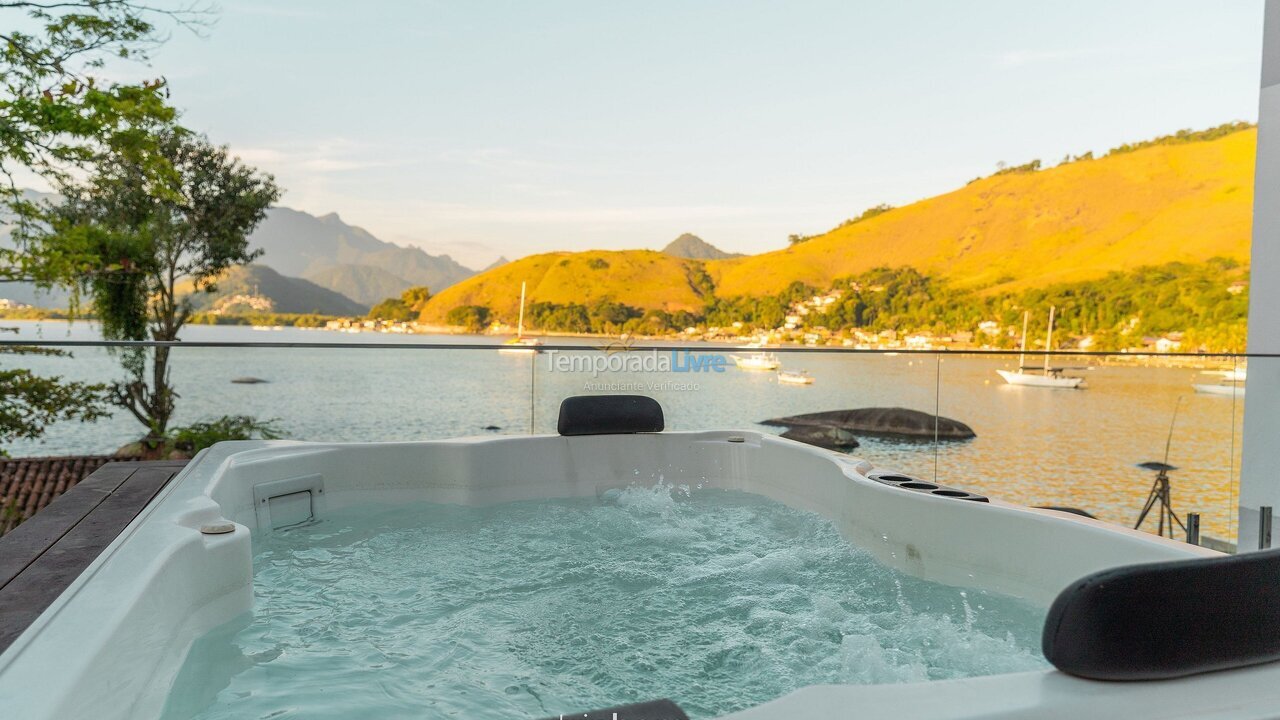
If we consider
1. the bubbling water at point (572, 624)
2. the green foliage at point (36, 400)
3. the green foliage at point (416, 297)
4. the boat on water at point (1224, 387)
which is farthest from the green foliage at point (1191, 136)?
the green foliage at point (36, 400)

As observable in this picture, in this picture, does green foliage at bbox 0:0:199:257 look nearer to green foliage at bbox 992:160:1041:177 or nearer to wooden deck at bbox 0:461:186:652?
wooden deck at bbox 0:461:186:652

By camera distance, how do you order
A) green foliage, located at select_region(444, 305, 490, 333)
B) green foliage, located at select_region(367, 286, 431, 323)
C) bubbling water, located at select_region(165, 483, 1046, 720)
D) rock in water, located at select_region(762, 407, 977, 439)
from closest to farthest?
bubbling water, located at select_region(165, 483, 1046, 720)
rock in water, located at select_region(762, 407, 977, 439)
green foliage, located at select_region(444, 305, 490, 333)
green foliage, located at select_region(367, 286, 431, 323)

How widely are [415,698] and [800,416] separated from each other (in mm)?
7555

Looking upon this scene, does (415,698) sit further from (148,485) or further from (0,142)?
(0,142)

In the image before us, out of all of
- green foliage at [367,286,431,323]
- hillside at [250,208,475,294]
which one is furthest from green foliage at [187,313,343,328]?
green foliage at [367,286,431,323]

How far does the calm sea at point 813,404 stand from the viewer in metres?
3.80

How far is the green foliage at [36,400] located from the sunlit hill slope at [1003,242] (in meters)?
17.4

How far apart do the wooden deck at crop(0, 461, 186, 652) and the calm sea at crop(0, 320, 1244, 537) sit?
0.86m

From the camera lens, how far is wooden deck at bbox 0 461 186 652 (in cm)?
130

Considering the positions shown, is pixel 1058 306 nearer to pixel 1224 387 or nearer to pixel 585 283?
pixel 585 283

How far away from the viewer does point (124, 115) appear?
5.41 meters

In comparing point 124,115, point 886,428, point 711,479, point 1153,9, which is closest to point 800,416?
point 886,428

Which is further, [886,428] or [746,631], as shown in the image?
[886,428]

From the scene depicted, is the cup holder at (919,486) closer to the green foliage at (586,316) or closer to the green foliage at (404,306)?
the green foliage at (586,316)
